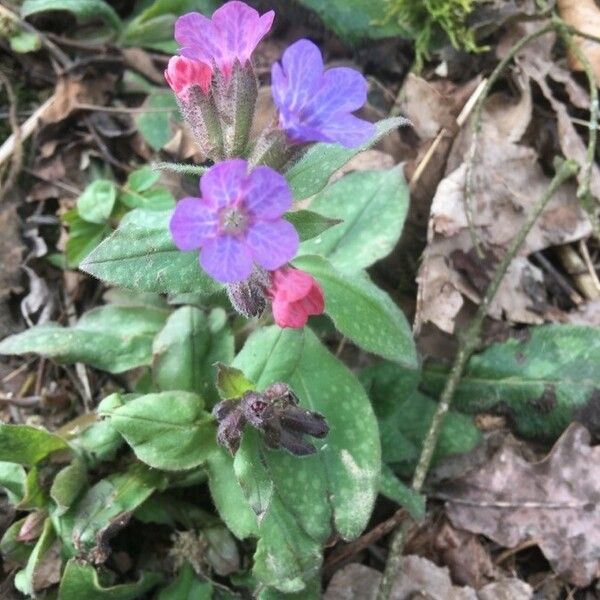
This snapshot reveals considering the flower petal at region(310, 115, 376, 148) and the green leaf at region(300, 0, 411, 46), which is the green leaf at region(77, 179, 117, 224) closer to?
the green leaf at region(300, 0, 411, 46)

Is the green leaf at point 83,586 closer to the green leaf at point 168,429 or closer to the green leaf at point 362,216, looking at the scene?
the green leaf at point 168,429

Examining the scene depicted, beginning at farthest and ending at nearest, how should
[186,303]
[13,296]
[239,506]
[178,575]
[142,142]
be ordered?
[142,142] → [13,296] → [186,303] → [178,575] → [239,506]

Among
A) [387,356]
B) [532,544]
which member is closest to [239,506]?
[387,356]

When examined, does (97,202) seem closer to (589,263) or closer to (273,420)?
(273,420)

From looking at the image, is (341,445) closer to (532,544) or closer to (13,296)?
(532,544)

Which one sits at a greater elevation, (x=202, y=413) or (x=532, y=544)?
(x=202, y=413)

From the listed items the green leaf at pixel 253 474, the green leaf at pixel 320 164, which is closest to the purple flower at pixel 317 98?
the green leaf at pixel 320 164

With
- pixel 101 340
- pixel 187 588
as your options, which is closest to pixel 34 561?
pixel 187 588
